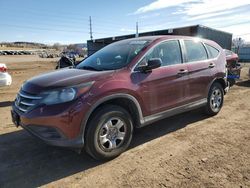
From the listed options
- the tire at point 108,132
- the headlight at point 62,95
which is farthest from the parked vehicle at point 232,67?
the headlight at point 62,95

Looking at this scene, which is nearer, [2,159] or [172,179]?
[172,179]

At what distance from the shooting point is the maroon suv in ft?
11.2

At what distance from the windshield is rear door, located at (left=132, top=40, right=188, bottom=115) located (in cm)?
24

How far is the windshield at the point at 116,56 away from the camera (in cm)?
423

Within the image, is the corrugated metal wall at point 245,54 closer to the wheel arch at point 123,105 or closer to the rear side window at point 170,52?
the rear side window at point 170,52

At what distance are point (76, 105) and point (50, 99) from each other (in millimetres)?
369

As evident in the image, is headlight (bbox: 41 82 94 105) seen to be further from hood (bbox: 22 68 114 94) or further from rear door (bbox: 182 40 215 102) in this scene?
rear door (bbox: 182 40 215 102)

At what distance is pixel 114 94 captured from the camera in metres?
3.72

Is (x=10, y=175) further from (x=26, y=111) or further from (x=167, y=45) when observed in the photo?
(x=167, y=45)

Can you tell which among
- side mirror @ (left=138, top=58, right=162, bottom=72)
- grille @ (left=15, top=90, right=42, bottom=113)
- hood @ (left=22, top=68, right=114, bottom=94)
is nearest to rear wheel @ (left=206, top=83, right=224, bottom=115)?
side mirror @ (left=138, top=58, right=162, bottom=72)

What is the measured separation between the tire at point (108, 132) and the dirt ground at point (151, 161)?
17cm

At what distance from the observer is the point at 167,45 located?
15.6 ft

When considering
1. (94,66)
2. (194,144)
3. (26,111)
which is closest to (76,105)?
(26,111)

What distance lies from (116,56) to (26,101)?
172 centimetres
